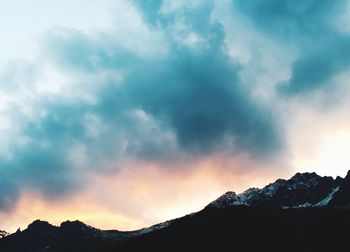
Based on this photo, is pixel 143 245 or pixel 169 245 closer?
pixel 169 245

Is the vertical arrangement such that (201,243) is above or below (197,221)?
below

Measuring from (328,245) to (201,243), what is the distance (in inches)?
1794

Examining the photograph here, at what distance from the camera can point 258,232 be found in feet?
571

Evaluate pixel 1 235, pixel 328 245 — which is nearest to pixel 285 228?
pixel 328 245

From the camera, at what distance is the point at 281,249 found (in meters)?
159

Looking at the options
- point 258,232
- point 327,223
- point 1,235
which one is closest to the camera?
point 1,235

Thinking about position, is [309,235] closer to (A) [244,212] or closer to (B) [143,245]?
(A) [244,212]

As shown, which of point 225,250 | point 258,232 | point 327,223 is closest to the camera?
point 225,250

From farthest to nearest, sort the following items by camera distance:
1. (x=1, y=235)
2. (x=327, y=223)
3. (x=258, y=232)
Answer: (x=327, y=223)
(x=258, y=232)
(x=1, y=235)

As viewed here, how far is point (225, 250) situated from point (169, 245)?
89.1 ft

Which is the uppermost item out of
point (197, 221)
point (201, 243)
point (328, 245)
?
point (197, 221)

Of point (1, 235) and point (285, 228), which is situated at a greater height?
point (285, 228)

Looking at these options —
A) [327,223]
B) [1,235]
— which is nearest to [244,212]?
[327,223]

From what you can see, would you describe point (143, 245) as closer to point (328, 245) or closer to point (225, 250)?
point (225, 250)
